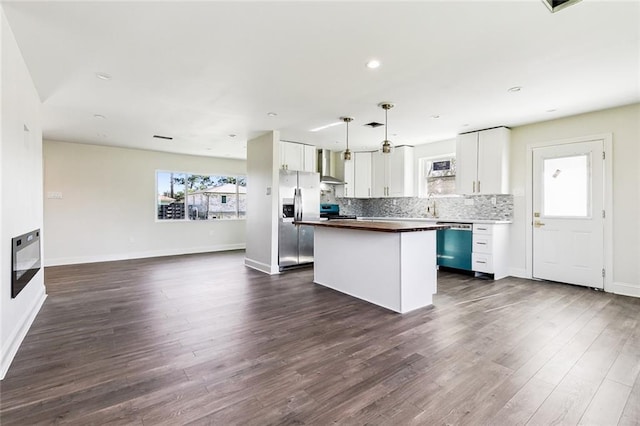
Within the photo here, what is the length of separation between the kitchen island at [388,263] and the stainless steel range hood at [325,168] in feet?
9.30

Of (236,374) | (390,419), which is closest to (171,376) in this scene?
(236,374)

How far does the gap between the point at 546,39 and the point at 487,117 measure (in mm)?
2247

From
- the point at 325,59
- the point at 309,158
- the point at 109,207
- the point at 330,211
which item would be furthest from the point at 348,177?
the point at 109,207

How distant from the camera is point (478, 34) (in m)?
2.39

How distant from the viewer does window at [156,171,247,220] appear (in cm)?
761

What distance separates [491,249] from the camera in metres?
4.95

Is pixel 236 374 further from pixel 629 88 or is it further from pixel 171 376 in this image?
pixel 629 88

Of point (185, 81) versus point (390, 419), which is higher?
point (185, 81)

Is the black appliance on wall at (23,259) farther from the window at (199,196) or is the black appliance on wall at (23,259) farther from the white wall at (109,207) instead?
the window at (199,196)

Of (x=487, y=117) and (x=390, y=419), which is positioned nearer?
(x=390, y=419)

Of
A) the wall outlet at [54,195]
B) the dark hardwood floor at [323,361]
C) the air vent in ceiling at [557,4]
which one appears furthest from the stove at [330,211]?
the wall outlet at [54,195]

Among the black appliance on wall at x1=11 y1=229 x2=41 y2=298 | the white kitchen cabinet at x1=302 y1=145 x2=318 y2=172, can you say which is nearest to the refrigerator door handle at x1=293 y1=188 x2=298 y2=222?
the white kitchen cabinet at x1=302 y1=145 x2=318 y2=172

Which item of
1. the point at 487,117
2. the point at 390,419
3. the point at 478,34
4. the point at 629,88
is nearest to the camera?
the point at 390,419

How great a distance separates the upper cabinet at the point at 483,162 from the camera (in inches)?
201
